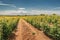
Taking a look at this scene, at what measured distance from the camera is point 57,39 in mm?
8234

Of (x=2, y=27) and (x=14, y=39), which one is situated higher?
(x=2, y=27)

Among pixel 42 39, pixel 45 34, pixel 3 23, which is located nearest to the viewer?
pixel 3 23

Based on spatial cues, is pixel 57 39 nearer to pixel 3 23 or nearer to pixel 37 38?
pixel 37 38

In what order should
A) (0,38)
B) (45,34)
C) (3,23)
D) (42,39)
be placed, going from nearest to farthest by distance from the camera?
(0,38)
(3,23)
(42,39)
(45,34)

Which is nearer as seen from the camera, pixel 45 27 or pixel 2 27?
pixel 2 27

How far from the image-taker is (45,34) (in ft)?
32.2

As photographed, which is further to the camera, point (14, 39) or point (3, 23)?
point (14, 39)

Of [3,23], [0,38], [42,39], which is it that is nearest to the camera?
[0,38]

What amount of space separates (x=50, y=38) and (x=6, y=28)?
2.00 m

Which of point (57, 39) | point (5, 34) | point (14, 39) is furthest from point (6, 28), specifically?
point (57, 39)

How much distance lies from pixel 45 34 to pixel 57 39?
5.34 ft

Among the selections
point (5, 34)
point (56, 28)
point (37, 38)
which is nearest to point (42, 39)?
point (37, 38)

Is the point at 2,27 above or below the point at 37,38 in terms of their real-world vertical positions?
above

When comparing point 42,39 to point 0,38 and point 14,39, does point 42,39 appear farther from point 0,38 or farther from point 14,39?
point 0,38
